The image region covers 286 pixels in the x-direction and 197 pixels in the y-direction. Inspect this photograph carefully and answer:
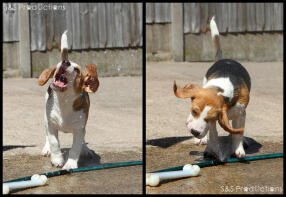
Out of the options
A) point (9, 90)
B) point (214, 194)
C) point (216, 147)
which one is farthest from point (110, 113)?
point (214, 194)

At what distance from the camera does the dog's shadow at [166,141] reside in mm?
4738

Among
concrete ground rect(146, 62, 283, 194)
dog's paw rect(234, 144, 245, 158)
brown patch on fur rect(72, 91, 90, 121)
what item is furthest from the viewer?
dog's paw rect(234, 144, 245, 158)

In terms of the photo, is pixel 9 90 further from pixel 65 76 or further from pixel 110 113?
pixel 65 76

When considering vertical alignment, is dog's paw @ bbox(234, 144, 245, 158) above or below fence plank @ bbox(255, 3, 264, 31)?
below

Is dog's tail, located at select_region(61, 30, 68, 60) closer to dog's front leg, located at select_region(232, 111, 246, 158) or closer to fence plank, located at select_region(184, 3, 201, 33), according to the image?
dog's front leg, located at select_region(232, 111, 246, 158)

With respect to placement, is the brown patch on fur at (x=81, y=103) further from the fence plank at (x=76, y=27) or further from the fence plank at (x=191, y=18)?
the fence plank at (x=191, y=18)

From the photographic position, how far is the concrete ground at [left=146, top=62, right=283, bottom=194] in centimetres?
359

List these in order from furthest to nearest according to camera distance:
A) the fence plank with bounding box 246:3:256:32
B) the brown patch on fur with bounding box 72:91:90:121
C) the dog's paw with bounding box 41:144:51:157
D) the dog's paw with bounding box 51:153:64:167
Answer: the fence plank with bounding box 246:3:256:32 < the dog's paw with bounding box 41:144:51:157 < the dog's paw with bounding box 51:153:64:167 < the brown patch on fur with bounding box 72:91:90:121

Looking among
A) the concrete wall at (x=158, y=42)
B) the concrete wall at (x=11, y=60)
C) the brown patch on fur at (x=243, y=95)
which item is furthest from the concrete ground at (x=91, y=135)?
the concrete wall at (x=158, y=42)

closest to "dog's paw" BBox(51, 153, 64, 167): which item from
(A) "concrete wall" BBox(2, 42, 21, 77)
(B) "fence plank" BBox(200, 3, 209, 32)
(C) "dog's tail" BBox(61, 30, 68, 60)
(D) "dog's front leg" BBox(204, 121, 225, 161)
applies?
(C) "dog's tail" BBox(61, 30, 68, 60)

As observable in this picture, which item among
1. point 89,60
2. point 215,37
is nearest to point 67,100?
point 215,37

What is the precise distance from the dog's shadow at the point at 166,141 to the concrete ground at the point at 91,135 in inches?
4.4

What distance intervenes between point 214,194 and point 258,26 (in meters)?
6.80

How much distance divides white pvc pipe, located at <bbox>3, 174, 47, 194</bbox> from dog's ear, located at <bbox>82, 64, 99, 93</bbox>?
65cm
